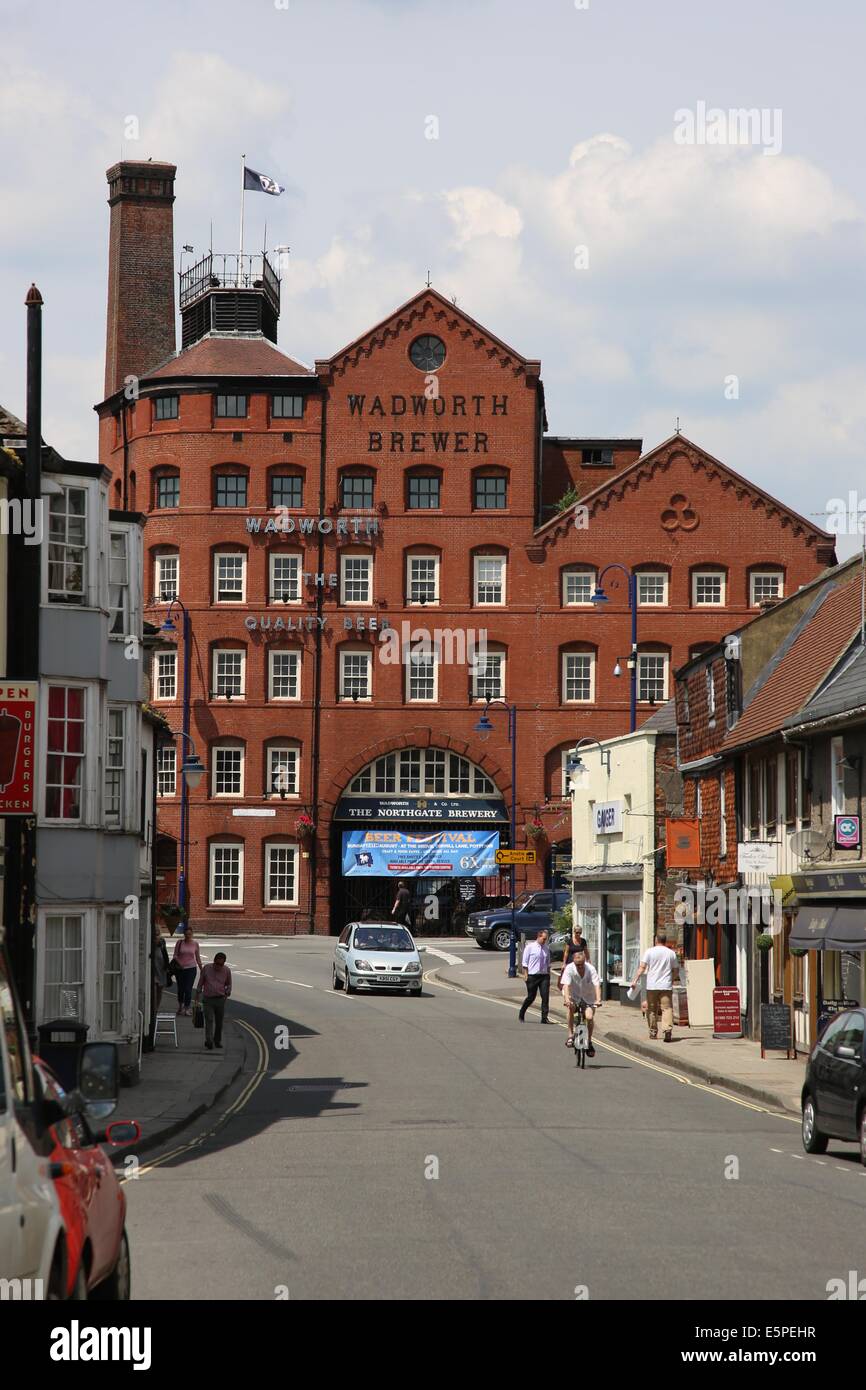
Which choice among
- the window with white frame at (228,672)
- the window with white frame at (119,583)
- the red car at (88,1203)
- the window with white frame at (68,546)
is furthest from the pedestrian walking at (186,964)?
the window with white frame at (228,672)

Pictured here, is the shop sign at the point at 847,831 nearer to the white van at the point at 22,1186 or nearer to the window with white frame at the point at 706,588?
the white van at the point at 22,1186

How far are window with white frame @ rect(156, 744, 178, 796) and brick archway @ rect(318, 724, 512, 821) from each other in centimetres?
545

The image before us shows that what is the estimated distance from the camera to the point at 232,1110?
22.1m

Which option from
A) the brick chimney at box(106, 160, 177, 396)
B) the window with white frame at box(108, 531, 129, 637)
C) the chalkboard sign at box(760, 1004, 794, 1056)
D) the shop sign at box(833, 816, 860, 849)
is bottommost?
the chalkboard sign at box(760, 1004, 794, 1056)

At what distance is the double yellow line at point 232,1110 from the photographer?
16906 mm

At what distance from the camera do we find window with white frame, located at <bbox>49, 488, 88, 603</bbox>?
2495 cm

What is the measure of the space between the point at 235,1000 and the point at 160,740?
9.67 metres

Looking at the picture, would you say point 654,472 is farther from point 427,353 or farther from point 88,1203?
point 88,1203

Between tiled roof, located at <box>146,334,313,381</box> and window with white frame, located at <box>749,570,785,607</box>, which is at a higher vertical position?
tiled roof, located at <box>146,334,313,381</box>

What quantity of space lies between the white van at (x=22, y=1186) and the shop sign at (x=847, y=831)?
73.0 feet

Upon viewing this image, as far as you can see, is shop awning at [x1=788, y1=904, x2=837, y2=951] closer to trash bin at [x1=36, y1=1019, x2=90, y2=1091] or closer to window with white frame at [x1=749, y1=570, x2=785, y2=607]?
trash bin at [x1=36, y1=1019, x2=90, y2=1091]

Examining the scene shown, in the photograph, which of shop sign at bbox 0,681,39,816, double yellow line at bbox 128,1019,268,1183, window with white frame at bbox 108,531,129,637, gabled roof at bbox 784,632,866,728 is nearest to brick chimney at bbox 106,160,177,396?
double yellow line at bbox 128,1019,268,1183

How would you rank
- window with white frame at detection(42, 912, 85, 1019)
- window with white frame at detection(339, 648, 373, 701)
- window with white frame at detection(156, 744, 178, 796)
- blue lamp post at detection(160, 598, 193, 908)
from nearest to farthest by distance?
window with white frame at detection(42, 912, 85, 1019), blue lamp post at detection(160, 598, 193, 908), window with white frame at detection(156, 744, 178, 796), window with white frame at detection(339, 648, 373, 701)
